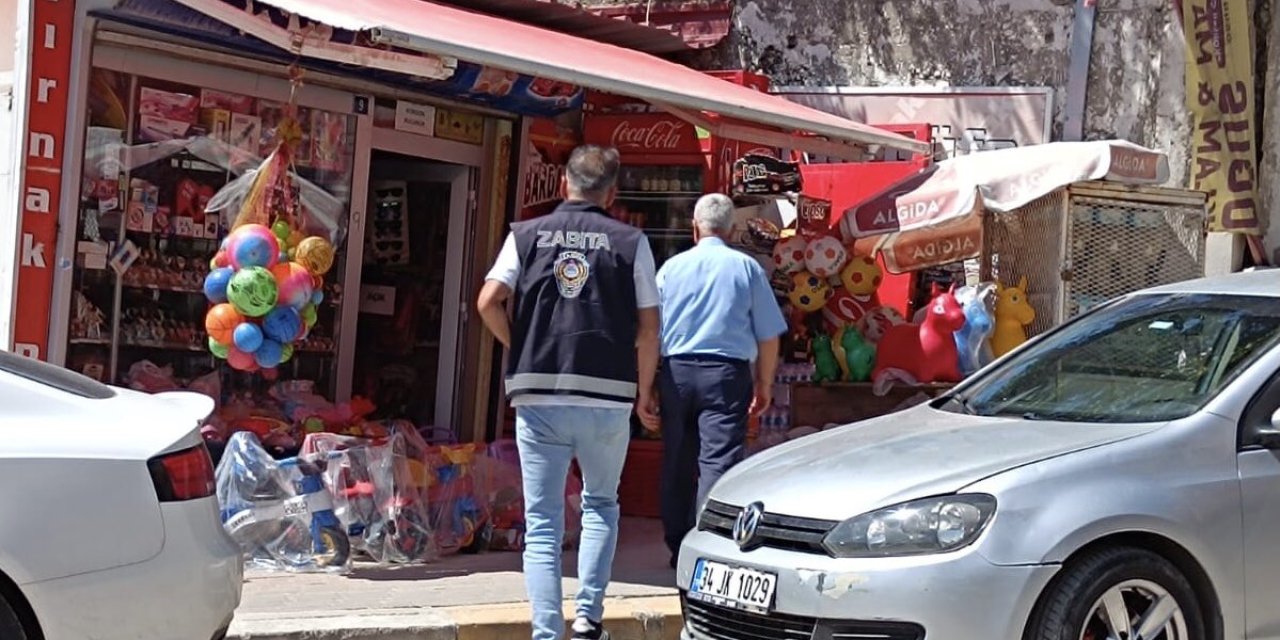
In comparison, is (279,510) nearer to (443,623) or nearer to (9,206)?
(443,623)

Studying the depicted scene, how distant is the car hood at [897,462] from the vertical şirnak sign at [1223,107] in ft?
17.5

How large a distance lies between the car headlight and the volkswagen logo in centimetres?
32

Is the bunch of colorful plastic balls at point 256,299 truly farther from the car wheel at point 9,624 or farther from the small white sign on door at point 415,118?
the car wheel at point 9,624

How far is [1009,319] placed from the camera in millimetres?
9570

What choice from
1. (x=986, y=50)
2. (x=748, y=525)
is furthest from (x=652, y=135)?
(x=748, y=525)

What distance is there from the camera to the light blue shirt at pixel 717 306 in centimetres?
725

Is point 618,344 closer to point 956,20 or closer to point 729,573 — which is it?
point 729,573

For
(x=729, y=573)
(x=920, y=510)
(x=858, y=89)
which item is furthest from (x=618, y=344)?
(x=858, y=89)

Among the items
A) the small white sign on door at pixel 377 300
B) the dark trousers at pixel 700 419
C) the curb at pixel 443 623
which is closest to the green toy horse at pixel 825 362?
the dark trousers at pixel 700 419

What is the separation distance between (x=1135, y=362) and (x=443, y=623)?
2896 mm

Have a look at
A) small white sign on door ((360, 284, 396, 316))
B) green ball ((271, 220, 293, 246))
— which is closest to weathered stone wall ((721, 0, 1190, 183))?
small white sign on door ((360, 284, 396, 316))

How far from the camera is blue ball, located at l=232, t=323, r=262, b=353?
23.5ft

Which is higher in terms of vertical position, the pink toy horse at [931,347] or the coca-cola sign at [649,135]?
the coca-cola sign at [649,135]

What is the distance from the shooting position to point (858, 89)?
37.4ft
